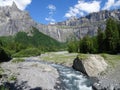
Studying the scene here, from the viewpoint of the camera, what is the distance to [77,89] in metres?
41.9

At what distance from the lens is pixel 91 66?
54469mm

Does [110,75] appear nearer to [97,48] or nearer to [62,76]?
[62,76]

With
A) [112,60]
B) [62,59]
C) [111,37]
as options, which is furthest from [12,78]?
[111,37]

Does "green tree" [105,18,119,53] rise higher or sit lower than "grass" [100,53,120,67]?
higher

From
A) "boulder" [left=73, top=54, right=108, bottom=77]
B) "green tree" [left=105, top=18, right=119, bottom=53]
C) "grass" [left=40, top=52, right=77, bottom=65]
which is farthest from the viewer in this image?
"green tree" [left=105, top=18, right=119, bottom=53]

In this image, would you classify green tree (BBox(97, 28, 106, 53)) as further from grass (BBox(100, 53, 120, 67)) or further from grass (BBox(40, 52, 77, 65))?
grass (BBox(100, 53, 120, 67))

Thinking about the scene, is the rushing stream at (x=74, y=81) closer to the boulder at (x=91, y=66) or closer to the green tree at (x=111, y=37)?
the boulder at (x=91, y=66)

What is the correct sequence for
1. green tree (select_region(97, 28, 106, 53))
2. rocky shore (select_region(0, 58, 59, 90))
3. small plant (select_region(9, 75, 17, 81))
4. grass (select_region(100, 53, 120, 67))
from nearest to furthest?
rocky shore (select_region(0, 58, 59, 90))
small plant (select_region(9, 75, 17, 81))
grass (select_region(100, 53, 120, 67))
green tree (select_region(97, 28, 106, 53))

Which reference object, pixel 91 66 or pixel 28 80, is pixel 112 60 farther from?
pixel 28 80

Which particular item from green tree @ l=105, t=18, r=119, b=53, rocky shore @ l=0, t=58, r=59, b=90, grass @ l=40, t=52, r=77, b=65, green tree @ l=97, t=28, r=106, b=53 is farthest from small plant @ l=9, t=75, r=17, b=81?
green tree @ l=97, t=28, r=106, b=53

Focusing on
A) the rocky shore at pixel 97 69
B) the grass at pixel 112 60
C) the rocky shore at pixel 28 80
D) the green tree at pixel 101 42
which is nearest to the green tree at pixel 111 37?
the green tree at pixel 101 42

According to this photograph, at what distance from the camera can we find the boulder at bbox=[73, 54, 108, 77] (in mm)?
53237

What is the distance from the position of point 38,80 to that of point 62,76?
9.08 meters

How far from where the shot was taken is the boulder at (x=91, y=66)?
53.2m
